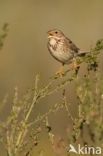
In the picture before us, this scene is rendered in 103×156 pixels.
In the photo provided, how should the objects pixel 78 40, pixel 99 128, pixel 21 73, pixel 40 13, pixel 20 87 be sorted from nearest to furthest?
pixel 99 128 < pixel 20 87 < pixel 21 73 < pixel 78 40 < pixel 40 13

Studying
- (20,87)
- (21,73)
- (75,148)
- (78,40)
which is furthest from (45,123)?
(78,40)

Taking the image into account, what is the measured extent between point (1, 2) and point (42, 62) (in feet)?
11.8

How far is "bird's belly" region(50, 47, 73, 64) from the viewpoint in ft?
33.5

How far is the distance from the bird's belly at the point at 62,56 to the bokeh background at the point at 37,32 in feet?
9.88

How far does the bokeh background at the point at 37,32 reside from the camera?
51.2ft

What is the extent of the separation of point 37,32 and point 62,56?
8.26 metres

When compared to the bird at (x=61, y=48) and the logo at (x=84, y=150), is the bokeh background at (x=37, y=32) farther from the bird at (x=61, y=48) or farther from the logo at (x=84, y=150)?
the logo at (x=84, y=150)

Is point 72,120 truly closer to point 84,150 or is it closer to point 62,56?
point 84,150

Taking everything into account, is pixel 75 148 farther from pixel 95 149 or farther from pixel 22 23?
Answer: pixel 22 23

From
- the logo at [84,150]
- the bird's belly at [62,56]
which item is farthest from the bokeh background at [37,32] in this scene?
the logo at [84,150]

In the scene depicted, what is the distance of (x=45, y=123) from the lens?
20.6 feet

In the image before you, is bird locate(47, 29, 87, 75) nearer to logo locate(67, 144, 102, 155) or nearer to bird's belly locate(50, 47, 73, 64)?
bird's belly locate(50, 47, 73, 64)

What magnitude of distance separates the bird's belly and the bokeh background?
9.88 feet

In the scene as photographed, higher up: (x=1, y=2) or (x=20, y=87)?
(x=1, y=2)
